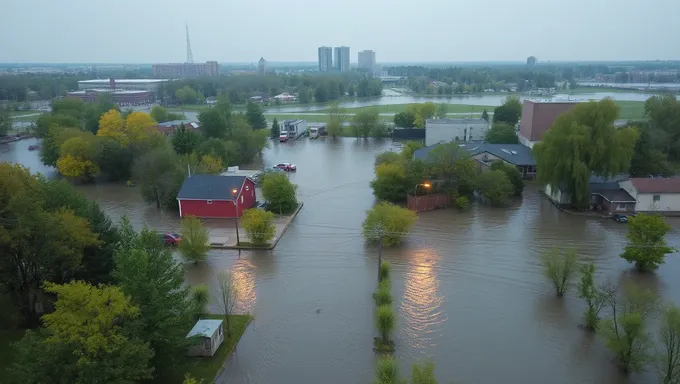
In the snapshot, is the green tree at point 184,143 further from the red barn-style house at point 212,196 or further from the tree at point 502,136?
the tree at point 502,136

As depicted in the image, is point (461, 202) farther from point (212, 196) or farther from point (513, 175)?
point (212, 196)

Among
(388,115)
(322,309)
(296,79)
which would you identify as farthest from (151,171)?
(296,79)

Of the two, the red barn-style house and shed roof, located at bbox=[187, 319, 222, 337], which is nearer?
shed roof, located at bbox=[187, 319, 222, 337]

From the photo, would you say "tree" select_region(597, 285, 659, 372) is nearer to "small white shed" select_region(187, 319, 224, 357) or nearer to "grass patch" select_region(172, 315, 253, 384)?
"grass patch" select_region(172, 315, 253, 384)

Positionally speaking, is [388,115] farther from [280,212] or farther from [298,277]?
[298,277]

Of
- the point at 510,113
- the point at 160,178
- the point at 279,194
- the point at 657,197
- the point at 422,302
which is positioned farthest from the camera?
the point at 510,113

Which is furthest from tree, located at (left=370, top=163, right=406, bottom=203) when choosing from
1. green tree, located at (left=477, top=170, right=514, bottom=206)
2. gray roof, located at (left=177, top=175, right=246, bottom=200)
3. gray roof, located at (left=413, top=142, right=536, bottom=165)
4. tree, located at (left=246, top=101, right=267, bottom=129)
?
tree, located at (left=246, top=101, right=267, bottom=129)

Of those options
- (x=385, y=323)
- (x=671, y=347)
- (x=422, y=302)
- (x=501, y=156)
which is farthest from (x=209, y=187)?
(x=671, y=347)
